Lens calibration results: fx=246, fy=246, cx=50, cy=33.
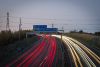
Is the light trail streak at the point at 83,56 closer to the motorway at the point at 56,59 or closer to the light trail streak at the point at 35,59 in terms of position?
the motorway at the point at 56,59

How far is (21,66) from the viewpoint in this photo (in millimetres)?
50000

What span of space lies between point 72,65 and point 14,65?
12661mm

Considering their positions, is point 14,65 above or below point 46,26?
below

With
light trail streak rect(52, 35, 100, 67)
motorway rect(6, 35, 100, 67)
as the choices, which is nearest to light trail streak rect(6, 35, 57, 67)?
motorway rect(6, 35, 100, 67)

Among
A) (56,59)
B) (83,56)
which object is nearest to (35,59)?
(56,59)

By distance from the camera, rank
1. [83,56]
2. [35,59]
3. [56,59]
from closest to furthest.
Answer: [35,59], [56,59], [83,56]

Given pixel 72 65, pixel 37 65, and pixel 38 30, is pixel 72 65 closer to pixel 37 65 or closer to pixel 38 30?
pixel 37 65

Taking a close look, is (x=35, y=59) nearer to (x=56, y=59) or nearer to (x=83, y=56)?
(x=56, y=59)

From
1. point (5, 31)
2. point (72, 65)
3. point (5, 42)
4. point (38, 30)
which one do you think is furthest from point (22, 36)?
point (72, 65)

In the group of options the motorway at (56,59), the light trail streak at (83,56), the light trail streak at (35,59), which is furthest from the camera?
the light trail streak at (83,56)

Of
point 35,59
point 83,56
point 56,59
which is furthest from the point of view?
point 83,56

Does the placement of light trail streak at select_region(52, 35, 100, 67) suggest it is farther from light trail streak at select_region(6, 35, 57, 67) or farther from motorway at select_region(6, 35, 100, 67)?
light trail streak at select_region(6, 35, 57, 67)

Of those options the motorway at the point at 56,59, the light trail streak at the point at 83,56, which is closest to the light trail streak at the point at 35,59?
the motorway at the point at 56,59

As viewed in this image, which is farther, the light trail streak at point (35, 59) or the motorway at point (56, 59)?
the motorway at point (56, 59)
